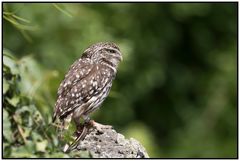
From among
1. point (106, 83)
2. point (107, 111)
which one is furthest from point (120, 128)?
point (106, 83)

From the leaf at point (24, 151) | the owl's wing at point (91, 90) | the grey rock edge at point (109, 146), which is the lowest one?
the grey rock edge at point (109, 146)

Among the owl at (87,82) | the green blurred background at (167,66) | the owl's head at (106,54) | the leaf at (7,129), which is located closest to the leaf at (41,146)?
the leaf at (7,129)

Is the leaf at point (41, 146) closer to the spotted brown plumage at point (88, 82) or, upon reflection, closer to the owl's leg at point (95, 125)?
the owl's leg at point (95, 125)

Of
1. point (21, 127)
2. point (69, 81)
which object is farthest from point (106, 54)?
point (21, 127)

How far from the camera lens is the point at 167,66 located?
19.9 metres

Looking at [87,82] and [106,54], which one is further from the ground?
[106,54]

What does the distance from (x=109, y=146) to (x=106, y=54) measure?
47.6 inches

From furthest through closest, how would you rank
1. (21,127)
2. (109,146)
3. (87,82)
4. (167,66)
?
(167,66) < (87,82) < (109,146) < (21,127)

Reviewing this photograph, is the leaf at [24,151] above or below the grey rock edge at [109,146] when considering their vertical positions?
above

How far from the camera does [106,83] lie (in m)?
7.86

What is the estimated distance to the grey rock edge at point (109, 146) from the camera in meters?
6.70

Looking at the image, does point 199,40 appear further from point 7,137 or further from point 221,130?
point 7,137

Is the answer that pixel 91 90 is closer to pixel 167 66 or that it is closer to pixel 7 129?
pixel 7 129

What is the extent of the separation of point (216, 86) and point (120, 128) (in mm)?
2762
